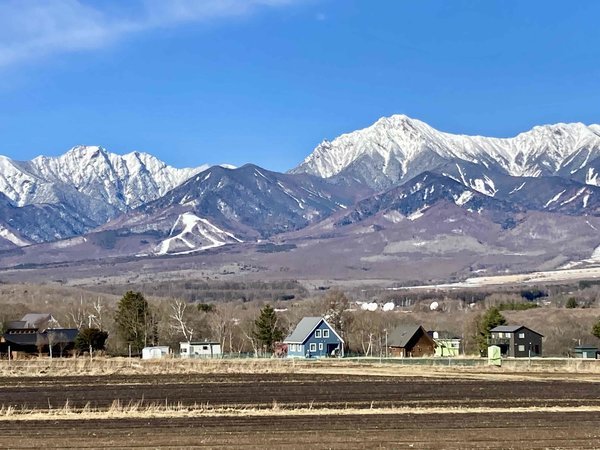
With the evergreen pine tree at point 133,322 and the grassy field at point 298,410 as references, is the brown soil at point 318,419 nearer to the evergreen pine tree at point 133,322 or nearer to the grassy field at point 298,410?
the grassy field at point 298,410

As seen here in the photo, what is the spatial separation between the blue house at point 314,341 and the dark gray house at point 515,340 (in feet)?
56.5

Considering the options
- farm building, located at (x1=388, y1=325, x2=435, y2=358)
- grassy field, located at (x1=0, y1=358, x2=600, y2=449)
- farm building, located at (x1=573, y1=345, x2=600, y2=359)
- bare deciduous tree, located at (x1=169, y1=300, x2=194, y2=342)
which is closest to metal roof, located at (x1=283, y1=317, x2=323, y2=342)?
farm building, located at (x1=388, y1=325, x2=435, y2=358)

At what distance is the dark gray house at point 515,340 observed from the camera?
356ft

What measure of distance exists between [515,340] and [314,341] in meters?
22.2

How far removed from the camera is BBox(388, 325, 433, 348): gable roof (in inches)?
4353

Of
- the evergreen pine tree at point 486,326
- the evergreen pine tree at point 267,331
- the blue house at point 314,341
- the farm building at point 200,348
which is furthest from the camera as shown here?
the evergreen pine tree at point 486,326

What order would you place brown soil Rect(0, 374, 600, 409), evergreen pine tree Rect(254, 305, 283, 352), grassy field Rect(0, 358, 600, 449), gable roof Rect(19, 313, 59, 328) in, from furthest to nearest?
1. gable roof Rect(19, 313, 59, 328)
2. evergreen pine tree Rect(254, 305, 283, 352)
3. brown soil Rect(0, 374, 600, 409)
4. grassy field Rect(0, 358, 600, 449)

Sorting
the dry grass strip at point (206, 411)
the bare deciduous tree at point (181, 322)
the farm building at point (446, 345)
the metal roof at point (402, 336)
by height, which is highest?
the bare deciduous tree at point (181, 322)

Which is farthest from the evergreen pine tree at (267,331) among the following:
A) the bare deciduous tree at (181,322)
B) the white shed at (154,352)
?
the white shed at (154,352)

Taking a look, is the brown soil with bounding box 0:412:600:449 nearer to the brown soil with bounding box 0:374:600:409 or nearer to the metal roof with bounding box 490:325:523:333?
the brown soil with bounding box 0:374:600:409

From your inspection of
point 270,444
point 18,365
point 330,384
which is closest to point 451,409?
point 270,444

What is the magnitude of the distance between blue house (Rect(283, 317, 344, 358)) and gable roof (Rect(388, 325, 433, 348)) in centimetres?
671

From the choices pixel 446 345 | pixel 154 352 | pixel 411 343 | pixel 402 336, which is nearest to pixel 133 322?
pixel 154 352

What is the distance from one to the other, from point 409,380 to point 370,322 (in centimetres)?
7823
